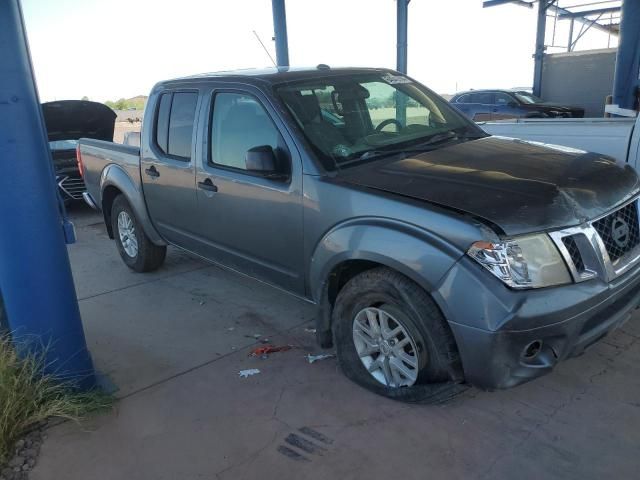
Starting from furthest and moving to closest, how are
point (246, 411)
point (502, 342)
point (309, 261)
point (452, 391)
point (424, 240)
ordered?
point (309, 261) → point (246, 411) → point (452, 391) → point (424, 240) → point (502, 342)

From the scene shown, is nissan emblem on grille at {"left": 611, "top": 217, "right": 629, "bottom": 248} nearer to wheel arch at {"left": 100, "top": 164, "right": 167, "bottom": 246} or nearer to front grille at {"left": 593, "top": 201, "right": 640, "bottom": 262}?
front grille at {"left": 593, "top": 201, "right": 640, "bottom": 262}

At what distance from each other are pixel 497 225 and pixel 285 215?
1407mm

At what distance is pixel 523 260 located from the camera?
2.51m

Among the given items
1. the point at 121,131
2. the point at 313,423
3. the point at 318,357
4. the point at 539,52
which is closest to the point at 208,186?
the point at 318,357

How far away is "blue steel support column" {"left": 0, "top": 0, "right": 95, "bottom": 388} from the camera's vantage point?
276 cm

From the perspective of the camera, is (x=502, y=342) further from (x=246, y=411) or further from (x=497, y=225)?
(x=246, y=411)

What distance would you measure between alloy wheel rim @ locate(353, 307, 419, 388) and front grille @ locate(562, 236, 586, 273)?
0.88 m

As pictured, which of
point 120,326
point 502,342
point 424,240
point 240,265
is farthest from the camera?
point 120,326

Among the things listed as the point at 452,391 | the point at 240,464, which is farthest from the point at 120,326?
the point at 452,391

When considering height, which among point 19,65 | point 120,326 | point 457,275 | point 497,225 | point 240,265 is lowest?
point 120,326

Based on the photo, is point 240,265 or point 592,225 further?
point 240,265

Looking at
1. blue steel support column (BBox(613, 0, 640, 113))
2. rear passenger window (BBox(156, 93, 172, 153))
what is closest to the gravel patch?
rear passenger window (BBox(156, 93, 172, 153))

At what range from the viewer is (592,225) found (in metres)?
2.72

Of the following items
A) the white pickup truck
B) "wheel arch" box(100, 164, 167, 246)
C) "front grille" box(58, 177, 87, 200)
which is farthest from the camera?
"front grille" box(58, 177, 87, 200)
